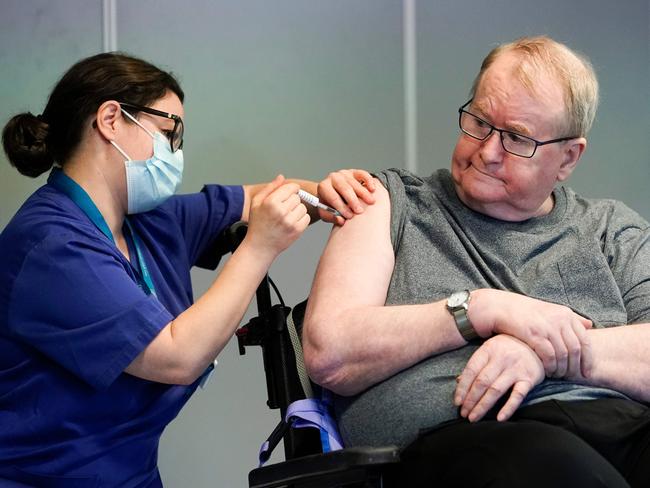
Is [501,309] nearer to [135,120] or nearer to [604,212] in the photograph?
[604,212]

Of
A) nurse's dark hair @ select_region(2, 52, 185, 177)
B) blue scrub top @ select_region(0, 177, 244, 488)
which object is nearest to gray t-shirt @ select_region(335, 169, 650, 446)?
blue scrub top @ select_region(0, 177, 244, 488)

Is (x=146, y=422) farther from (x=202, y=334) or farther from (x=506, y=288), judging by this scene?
(x=506, y=288)

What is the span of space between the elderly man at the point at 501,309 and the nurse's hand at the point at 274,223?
84 mm

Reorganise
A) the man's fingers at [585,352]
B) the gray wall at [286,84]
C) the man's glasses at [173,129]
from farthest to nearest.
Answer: the gray wall at [286,84] → the man's glasses at [173,129] → the man's fingers at [585,352]

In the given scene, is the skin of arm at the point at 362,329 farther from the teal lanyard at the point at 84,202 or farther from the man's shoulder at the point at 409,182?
the teal lanyard at the point at 84,202

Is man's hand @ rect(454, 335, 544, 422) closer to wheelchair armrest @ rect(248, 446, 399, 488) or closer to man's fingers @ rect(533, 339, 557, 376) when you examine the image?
man's fingers @ rect(533, 339, 557, 376)

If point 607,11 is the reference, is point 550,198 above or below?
below

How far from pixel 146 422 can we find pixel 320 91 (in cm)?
124

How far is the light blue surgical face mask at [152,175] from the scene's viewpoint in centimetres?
179

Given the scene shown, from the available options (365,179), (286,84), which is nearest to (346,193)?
(365,179)

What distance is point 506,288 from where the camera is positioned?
5.60 ft

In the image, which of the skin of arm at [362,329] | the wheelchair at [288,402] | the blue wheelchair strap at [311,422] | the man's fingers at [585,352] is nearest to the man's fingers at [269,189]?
the wheelchair at [288,402]

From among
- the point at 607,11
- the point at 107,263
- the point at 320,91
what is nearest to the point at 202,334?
the point at 107,263

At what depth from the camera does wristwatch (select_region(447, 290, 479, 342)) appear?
151 centimetres
